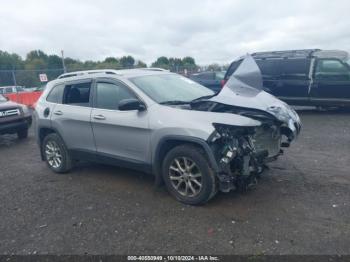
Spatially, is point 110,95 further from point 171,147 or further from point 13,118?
point 13,118

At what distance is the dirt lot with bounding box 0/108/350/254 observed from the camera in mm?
3221

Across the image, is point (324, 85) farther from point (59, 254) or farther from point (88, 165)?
point (59, 254)

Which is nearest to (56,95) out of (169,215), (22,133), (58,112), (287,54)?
(58,112)

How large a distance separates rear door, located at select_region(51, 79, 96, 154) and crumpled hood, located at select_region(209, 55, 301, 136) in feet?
6.75

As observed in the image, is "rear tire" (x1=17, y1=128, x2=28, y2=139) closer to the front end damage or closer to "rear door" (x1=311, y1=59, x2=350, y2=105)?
the front end damage

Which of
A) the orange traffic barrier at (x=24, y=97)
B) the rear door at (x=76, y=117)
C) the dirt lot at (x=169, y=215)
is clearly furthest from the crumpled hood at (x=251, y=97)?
the orange traffic barrier at (x=24, y=97)

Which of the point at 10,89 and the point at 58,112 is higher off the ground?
the point at 58,112

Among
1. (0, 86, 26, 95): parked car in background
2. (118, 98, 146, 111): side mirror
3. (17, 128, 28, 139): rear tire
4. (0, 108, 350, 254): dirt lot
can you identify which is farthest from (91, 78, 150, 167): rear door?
(0, 86, 26, 95): parked car in background

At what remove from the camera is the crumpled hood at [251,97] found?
13.0ft

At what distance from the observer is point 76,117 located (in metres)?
5.05

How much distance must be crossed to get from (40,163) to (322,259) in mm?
5460

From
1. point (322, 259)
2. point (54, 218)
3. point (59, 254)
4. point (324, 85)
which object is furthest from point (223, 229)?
point (324, 85)

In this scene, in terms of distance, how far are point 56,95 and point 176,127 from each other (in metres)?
2.80

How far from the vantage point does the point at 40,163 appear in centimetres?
645
